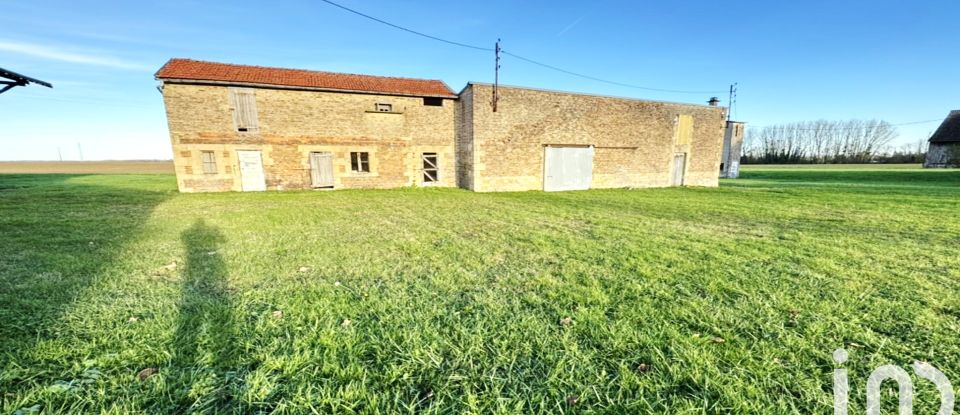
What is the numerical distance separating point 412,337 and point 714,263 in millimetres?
4062

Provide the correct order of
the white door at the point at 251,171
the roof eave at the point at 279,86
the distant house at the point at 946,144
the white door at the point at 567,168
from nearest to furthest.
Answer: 1. the roof eave at the point at 279,86
2. the white door at the point at 251,171
3. the white door at the point at 567,168
4. the distant house at the point at 946,144

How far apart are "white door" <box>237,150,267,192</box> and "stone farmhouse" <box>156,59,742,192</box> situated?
0.14ft

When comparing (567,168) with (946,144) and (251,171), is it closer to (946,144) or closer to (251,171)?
(251,171)

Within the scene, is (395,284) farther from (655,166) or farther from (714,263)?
(655,166)

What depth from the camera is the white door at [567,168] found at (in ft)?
55.4

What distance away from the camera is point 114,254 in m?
4.86

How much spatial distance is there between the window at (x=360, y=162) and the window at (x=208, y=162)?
5.58 metres

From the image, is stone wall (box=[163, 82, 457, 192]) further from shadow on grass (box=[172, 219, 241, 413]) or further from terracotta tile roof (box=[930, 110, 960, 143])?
terracotta tile roof (box=[930, 110, 960, 143])

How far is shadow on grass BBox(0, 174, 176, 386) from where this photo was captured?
2.21m

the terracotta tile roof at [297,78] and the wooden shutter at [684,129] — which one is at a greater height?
the terracotta tile roof at [297,78]

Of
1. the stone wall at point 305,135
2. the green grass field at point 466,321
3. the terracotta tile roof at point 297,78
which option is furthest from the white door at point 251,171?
the green grass field at point 466,321

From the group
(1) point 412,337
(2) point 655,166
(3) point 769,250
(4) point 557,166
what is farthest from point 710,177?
(1) point 412,337

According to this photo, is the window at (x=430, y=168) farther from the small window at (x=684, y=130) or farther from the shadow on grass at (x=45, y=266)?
the small window at (x=684, y=130)

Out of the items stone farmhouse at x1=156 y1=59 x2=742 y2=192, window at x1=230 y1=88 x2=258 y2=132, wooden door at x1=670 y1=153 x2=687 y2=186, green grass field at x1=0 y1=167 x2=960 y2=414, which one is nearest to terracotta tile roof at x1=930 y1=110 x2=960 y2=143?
stone farmhouse at x1=156 y1=59 x2=742 y2=192
